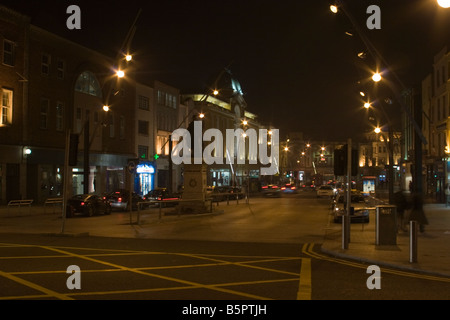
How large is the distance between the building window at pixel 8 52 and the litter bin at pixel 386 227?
1216 inches

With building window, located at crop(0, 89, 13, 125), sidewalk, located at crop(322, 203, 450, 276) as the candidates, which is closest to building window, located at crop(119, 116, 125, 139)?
building window, located at crop(0, 89, 13, 125)

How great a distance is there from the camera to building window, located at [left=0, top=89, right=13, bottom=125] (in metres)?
37.2

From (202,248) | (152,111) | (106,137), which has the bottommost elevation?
(202,248)

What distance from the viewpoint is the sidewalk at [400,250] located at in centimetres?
1277

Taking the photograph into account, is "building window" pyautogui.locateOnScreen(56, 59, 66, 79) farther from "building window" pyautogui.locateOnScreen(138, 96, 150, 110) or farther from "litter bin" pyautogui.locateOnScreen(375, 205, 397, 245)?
"litter bin" pyautogui.locateOnScreen(375, 205, 397, 245)

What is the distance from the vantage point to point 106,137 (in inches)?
2047

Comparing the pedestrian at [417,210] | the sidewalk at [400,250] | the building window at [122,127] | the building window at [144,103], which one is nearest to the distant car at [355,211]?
the sidewalk at [400,250]

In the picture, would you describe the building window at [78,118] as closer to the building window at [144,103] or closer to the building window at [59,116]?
the building window at [59,116]

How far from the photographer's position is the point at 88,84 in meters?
48.4

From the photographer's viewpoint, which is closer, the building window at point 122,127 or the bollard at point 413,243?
the bollard at point 413,243

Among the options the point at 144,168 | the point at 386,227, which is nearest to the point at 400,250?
the point at 386,227

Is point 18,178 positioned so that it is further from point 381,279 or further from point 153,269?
point 381,279

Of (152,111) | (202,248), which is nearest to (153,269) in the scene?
(202,248)

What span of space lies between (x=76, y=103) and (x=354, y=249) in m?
36.1
